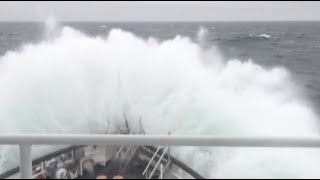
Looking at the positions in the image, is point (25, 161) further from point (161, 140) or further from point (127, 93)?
point (127, 93)

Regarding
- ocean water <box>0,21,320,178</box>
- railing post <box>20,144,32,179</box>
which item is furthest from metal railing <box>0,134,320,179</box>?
ocean water <box>0,21,320,178</box>

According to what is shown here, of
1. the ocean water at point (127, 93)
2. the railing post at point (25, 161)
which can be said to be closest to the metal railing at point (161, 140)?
the railing post at point (25, 161)

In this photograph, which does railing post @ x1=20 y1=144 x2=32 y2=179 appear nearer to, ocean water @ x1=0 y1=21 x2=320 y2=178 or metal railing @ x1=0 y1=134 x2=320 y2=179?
metal railing @ x1=0 y1=134 x2=320 y2=179

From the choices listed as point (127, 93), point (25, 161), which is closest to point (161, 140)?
point (25, 161)

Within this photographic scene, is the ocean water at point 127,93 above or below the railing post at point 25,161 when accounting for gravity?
below

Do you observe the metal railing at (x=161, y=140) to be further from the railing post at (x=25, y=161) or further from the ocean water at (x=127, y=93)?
the ocean water at (x=127, y=93)

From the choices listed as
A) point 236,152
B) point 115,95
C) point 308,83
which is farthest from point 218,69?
point 236,152
